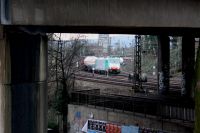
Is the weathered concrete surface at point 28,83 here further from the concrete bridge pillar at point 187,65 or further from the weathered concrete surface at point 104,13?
the concrete bridge pillar at point 187,65

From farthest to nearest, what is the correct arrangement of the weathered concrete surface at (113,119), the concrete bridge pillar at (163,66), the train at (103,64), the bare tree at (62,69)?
1. the train at (103,64)
2. the concrete bridge pillar at (163,66)
3. the bare tree at (62,69)
4. the weathered concrete surface at (113,119)

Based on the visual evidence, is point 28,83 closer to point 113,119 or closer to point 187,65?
point 113,119

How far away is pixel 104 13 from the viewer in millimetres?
12477

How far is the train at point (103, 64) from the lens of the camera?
6644cm

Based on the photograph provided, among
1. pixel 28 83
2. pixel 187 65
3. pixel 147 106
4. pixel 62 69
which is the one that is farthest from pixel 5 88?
pixel 62 69

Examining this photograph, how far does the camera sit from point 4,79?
38.1ft

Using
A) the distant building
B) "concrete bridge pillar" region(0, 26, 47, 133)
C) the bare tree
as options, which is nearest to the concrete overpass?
"concrete bridge pillar" region(0, 26, 47, 133)

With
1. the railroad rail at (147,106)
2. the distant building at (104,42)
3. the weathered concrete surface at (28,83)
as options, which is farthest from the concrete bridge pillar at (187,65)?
the distant building at (104,42)

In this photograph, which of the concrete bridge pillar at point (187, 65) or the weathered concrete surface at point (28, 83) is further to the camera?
the concrete bridge pillar at point (187, 65)

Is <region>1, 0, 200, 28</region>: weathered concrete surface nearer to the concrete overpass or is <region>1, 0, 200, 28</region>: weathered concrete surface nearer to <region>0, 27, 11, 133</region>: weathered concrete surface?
the concrete overpass

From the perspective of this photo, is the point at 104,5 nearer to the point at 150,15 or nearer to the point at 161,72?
the point at 150,15

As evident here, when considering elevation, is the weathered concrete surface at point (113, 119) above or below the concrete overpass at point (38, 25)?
below

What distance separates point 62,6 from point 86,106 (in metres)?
21.5

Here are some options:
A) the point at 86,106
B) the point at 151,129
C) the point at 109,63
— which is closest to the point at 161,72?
the point at 86,106
